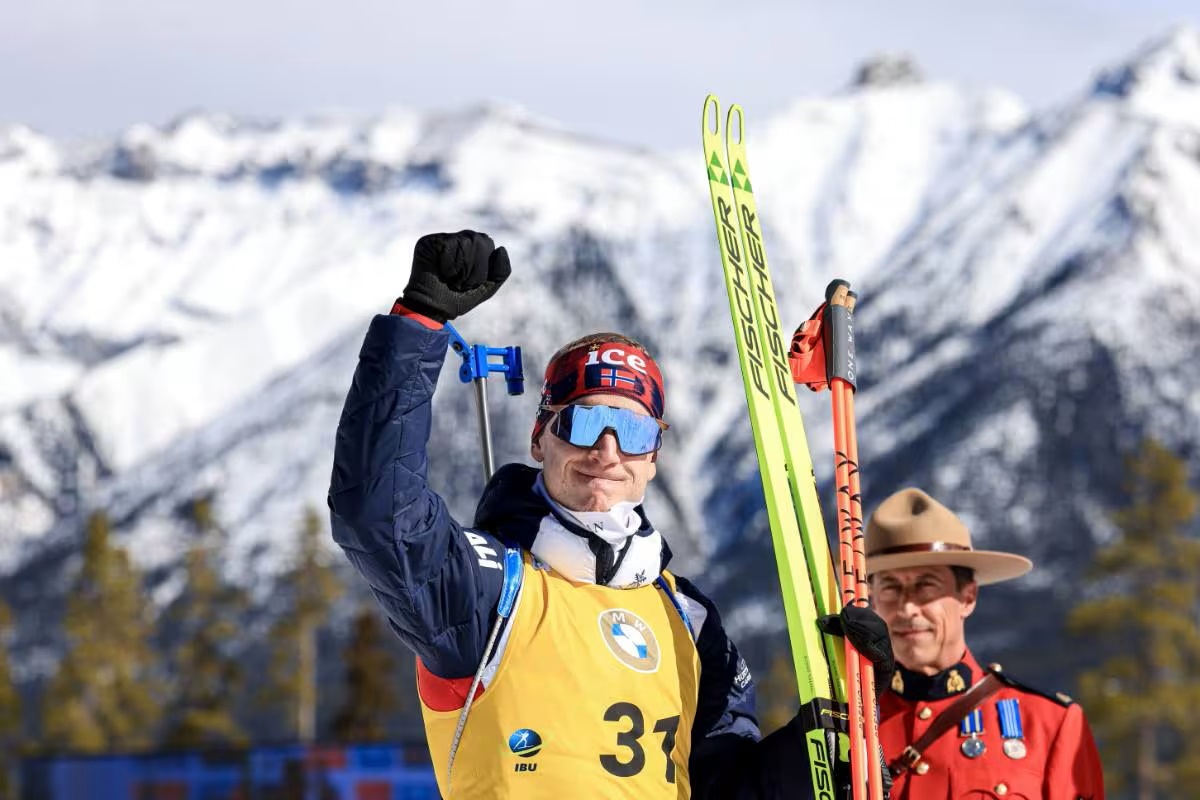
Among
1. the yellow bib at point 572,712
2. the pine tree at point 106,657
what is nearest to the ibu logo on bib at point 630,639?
the yellow bib at point 572,712

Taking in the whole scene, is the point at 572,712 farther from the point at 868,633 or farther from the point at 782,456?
the point at 782,456

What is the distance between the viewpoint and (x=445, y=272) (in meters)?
3.22

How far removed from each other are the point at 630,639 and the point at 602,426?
0.45 meters

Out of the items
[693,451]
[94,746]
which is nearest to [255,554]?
[693,451]

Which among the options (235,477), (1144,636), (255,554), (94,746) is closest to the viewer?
(1144,636)

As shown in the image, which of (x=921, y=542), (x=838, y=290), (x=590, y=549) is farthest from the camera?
(x=921, y=542)

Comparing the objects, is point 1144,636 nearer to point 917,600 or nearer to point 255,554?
point 917,600

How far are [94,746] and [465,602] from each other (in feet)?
174

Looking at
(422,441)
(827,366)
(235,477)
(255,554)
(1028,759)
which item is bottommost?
(1028,759)

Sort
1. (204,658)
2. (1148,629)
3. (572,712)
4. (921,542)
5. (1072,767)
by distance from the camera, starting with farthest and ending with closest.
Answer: (204,658) < (1148,629) < (921,542) < (1072,767) < (572,712)

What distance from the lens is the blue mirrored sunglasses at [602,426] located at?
361 cm

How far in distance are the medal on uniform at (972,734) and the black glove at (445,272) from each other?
221cm

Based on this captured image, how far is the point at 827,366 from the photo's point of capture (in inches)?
169

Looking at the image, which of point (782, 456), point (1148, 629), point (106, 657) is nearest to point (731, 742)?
point (782, 456)
